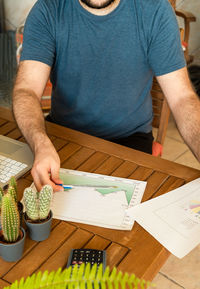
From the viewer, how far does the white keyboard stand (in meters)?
1.24

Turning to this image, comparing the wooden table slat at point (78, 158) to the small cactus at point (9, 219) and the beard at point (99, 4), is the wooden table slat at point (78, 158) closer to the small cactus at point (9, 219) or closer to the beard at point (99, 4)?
the small cactus at point (9, 219)

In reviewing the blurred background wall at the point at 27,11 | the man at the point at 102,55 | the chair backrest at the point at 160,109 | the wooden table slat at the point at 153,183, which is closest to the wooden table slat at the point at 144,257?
the wooden table slat at the point at 153,183

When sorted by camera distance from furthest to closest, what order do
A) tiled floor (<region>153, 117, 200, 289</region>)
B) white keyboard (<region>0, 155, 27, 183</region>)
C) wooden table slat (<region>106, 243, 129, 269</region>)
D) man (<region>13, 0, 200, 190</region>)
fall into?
tiled floor (<region>153, 117, 200, 289</region>) → man (<region>13, 0, 200, 190</region>) → white keyboard (<region>0, 155, 27, 183</region>) → wooden table slat (<region>106, 243, 129, 269</region>)

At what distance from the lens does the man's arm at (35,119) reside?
116cm

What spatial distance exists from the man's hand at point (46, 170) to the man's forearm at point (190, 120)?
1.61 ft

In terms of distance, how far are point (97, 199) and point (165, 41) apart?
2.48 feet

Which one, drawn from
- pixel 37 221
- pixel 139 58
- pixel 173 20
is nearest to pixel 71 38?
pixel 139 58

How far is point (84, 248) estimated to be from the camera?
3.28ft

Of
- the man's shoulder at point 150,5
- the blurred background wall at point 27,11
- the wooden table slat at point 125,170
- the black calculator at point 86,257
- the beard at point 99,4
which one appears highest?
the man's shoulder at point 150,5

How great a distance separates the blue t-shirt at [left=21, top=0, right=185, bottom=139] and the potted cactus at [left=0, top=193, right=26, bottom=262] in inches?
32.9

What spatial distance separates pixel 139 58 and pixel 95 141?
446mm

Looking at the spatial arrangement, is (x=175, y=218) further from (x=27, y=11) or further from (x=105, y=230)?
(x=27, y=11)

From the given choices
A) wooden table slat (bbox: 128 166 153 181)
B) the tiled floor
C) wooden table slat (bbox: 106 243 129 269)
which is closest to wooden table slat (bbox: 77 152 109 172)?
wooden table slat (bbox: 128 166 153 181)

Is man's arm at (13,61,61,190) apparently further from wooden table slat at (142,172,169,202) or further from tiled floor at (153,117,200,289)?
tiled floor at (153,117,200,289)
